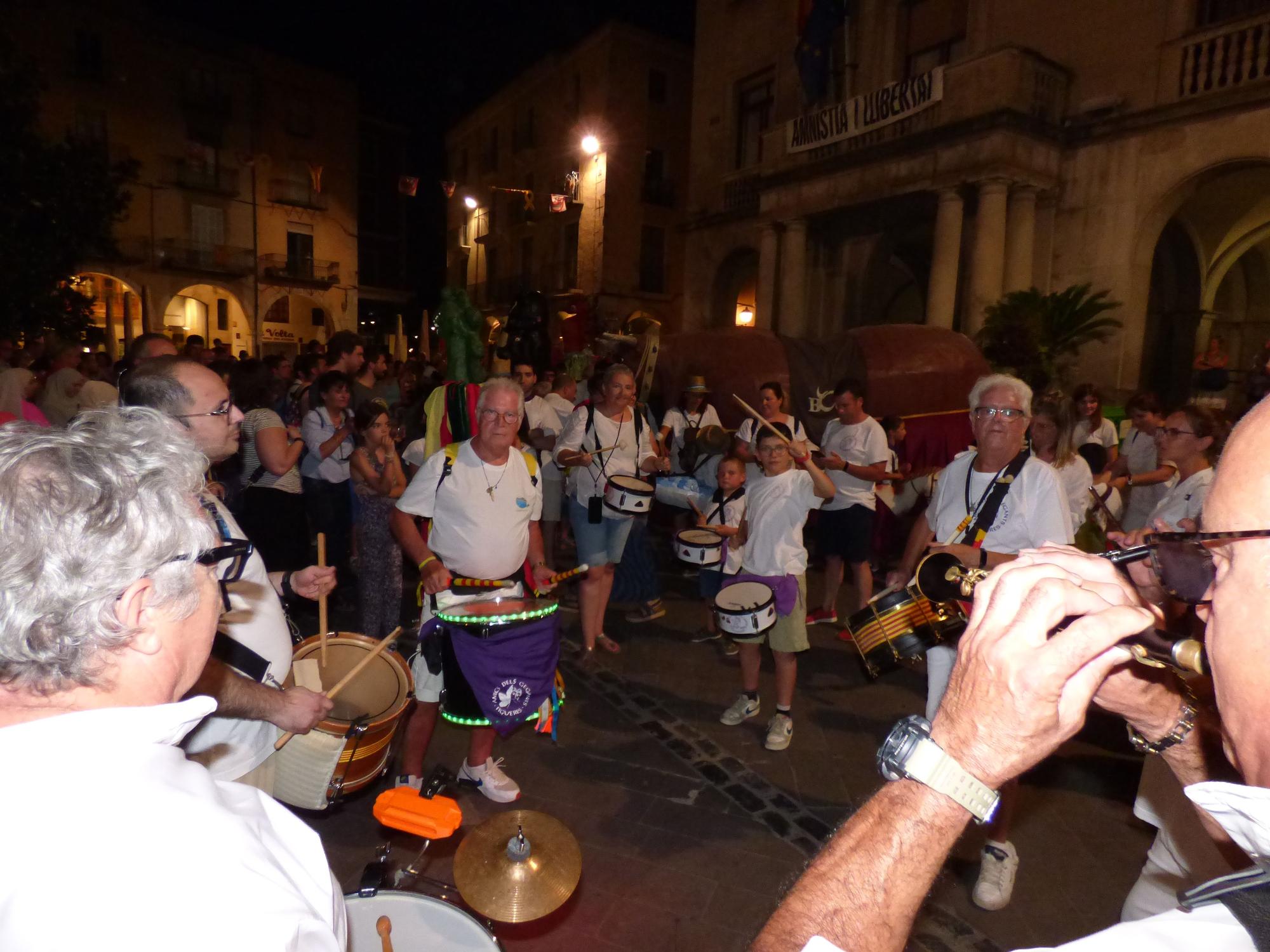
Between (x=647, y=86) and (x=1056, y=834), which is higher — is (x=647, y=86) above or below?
above

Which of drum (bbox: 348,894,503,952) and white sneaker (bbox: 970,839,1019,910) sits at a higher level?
drum (bbox: 348,894,503,952)

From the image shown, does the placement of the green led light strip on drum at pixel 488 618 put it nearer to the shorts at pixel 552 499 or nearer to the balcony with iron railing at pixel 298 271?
the shorts at pixel 552 499

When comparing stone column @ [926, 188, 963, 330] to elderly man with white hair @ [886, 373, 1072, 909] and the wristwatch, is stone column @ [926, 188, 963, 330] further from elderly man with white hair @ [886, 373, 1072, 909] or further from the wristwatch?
the wristwatch

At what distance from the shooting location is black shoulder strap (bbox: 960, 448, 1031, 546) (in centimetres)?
350

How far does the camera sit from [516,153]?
34.0 metres

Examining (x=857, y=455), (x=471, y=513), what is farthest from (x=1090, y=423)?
(x=471, y=513)

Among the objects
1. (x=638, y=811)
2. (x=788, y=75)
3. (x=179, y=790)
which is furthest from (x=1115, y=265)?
(x=179, y=790)

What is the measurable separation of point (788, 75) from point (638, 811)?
67.1 feet

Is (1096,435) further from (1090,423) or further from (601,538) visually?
(601,538)

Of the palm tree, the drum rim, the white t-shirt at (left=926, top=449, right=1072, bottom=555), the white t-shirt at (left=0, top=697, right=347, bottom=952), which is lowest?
the drum rim

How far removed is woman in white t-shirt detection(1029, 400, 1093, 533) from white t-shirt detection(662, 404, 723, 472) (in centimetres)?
384

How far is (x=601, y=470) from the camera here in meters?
6.21

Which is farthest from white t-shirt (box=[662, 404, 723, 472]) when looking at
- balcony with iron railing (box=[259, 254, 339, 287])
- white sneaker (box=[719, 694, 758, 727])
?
balcony with iron railing (box=[259, 254, 339, 287])

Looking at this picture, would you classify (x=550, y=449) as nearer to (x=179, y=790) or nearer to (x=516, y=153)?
(x=179, y=790)
